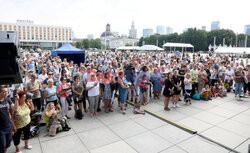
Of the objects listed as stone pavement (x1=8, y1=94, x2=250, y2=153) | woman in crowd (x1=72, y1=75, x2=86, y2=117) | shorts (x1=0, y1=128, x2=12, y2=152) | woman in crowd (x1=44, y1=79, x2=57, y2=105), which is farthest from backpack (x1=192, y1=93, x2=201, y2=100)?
shorts (x1=0, y1=128, x2=12, y2=152)

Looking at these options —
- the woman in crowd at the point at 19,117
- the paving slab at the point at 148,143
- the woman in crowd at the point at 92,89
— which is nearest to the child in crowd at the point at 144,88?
the woman in crowd at the point at 92,89

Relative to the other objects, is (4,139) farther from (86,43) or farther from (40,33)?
(40,33)

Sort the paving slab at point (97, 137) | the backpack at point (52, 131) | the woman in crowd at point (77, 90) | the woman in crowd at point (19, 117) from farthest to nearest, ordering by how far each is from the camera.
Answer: the woman in crowd at point (77, 90), the backpack at point (52, 131), the paving slab at point (97, 137), the woman in crowd at point (19, 117)

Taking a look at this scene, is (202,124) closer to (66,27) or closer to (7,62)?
(7,62)

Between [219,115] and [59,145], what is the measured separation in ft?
20.1

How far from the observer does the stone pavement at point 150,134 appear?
438 centimetres

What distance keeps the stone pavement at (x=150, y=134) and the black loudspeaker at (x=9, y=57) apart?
2.84 metres

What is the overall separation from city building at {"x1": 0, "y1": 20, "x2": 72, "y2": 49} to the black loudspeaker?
12606cm

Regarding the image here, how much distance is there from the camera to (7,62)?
212 centimetres

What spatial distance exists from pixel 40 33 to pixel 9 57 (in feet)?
455

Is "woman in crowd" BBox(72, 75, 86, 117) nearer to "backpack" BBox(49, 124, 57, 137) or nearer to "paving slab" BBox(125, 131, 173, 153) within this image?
"backpack" BBox(49, 124, 57, 137)

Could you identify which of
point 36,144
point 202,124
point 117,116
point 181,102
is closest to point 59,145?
point 36,144

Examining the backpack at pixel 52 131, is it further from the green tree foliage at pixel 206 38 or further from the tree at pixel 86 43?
the tree at pixel 86 43

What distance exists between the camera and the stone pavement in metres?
4.38
